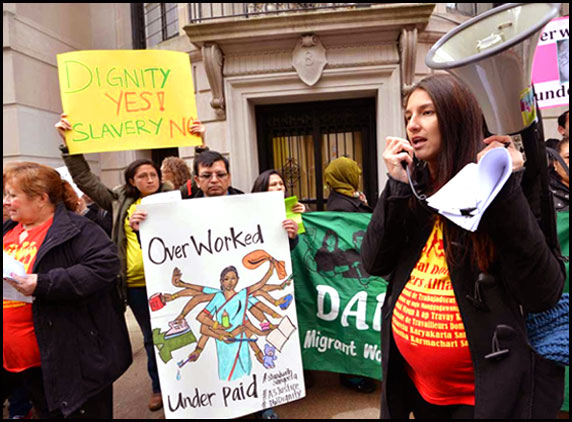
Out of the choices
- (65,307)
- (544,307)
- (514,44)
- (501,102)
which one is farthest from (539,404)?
(65,307)

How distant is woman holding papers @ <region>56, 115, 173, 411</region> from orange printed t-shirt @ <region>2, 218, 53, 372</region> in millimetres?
768

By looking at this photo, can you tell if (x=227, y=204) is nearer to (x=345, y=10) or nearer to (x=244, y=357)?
(x=244, y=357)

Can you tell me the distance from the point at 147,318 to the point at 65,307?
1.00 m

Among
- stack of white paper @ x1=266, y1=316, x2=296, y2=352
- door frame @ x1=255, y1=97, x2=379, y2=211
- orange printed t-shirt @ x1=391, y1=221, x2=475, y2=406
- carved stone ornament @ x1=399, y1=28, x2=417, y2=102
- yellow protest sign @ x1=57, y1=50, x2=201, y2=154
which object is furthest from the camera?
door frame @ x1=255, y1=97, x2=379, y2=211

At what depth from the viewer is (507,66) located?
901mm

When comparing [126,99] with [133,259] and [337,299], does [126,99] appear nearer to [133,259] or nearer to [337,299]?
[133,259]

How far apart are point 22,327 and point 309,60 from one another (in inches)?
179

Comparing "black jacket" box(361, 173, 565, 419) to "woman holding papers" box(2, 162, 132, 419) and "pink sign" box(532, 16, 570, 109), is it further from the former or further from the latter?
"pink sign" box(532, 16, 570, 109)

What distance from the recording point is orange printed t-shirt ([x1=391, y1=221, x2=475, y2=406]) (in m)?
1.10

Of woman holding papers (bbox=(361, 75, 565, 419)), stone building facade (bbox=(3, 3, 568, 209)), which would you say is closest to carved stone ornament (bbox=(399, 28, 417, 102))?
stone building facade (bbox=(3, 3, 568, 209))

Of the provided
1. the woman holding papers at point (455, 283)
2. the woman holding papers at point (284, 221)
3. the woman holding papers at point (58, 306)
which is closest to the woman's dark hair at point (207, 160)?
the woman holding papers at point (284, 221)

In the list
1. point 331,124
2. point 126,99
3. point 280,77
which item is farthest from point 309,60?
point 126,99

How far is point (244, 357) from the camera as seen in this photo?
2.13m

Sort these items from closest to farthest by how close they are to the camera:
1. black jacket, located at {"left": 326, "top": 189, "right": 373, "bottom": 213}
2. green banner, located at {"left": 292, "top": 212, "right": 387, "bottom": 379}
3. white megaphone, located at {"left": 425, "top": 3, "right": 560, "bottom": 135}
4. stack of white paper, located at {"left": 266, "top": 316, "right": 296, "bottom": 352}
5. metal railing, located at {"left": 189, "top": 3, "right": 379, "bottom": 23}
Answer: white megaphone, located at {"left": 425, "top": 3, "right": 560, "bottom": 135}
stack of white paper, located at {"left": 266, "top": 316, "right": 296, "bottom": 352}
green banner, located at {"left": 292, "top": 212, "right": 387, "bottom": 379}
black jacket, located at {"left": 326, "top": 189, "right": 373, "bottom": 213}
metal railing, located at {"left": 189, "top": 3, "right": 379, "bottom": 23}
